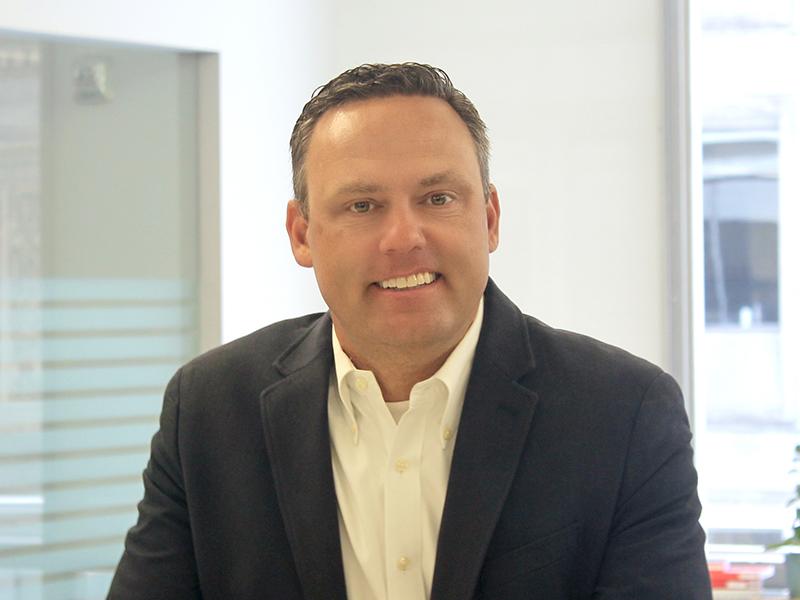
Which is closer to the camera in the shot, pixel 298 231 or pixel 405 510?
pixel 405 510

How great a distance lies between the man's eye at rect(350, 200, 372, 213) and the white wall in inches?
92.7

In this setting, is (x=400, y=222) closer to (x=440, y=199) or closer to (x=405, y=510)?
(x=440, y=199)

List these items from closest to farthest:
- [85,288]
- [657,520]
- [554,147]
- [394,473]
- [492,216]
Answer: [657,520]
[394,473]
[492,216]
[85,288]
[554,147]

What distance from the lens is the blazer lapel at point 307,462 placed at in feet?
5.13

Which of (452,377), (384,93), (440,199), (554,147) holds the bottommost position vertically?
(452,377)

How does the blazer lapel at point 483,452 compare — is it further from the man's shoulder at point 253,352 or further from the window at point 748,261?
the window at point 748,261

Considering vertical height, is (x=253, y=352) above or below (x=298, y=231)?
below

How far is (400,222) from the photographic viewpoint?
60.3 inches

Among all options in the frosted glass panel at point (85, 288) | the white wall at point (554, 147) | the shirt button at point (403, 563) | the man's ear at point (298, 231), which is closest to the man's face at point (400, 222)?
the man's ear at point (298, 231)

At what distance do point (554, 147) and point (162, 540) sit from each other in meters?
2.69

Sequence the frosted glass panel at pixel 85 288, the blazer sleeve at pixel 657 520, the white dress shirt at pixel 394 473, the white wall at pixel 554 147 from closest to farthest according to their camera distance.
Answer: the blazer sleeve at pixel 657 520, the white dress shirt at pixel 394 473, the frosted glass panel at pixel 85 288, the white wall at pixel 554 147

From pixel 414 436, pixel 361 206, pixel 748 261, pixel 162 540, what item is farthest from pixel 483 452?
pixel 748 261

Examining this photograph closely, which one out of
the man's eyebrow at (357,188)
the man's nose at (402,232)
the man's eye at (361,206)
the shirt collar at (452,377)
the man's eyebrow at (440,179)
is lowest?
the shirt collar at (452,377)

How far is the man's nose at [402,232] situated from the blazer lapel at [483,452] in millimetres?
202
